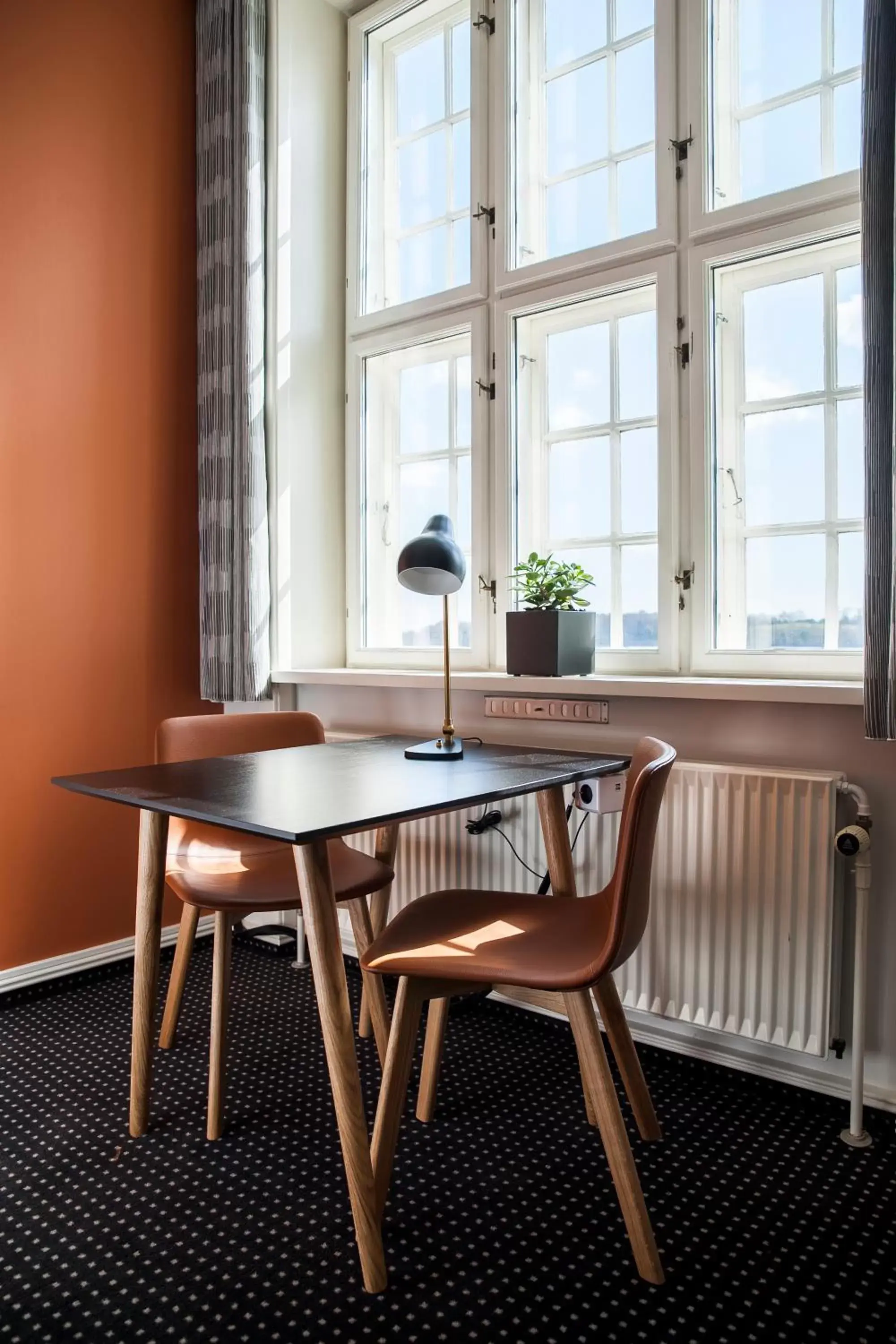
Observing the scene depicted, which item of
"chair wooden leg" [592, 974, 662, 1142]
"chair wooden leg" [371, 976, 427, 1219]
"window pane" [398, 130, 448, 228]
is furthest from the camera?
"window pane" [398, 130, 448, 228]

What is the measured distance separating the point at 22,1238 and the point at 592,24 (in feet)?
10.4

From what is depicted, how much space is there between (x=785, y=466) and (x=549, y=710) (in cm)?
83

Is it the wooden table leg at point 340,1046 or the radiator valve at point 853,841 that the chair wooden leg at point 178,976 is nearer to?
the wooden table leg at point 340,1046

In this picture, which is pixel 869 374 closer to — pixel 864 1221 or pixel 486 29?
pixel 864 1221

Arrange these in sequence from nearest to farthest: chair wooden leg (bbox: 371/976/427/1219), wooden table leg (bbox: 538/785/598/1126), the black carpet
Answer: the black carpet, chair wooden leg (bbox: 371/976/427/1219), wooden table leg (bbox: 538/785/598/1126)

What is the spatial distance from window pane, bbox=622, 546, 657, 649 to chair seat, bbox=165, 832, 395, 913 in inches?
35.3

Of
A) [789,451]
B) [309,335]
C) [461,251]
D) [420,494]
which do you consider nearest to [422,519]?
[420,494]

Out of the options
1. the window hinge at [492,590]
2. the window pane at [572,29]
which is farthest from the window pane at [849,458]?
the window pane at [572,29]

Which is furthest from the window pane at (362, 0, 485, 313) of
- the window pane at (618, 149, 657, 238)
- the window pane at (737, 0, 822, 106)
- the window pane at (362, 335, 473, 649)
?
the window pane at (737, 0, 822, 106)

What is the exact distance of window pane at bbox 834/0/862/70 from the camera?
6.98 feet

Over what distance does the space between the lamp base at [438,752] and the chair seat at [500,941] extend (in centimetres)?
34

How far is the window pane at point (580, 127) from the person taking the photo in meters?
2.45

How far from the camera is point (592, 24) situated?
2566 mm

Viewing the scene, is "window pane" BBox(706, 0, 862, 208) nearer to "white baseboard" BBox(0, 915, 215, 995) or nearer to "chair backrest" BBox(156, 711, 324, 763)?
"chair backrest" BBox(156, 711, 324, 763)
